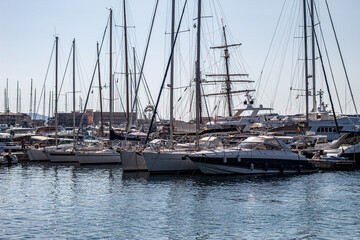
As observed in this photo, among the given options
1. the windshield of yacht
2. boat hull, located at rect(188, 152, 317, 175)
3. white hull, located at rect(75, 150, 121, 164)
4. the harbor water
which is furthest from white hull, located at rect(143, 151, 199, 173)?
white hull, located at rect(75, 150, 121, 164)

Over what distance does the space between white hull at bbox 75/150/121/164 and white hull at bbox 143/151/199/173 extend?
13718 mm

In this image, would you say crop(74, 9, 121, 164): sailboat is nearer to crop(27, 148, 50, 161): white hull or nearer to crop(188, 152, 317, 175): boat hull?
crop(27, 148, 50, 161): white hull

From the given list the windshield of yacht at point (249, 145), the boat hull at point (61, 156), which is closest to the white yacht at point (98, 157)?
the boat hull at point (61, 156)

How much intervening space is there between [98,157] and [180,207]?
28002mm

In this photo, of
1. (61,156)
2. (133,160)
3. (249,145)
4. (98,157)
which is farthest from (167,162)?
(61,156)

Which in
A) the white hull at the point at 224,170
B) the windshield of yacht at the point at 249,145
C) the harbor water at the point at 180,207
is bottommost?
the harbor water at the point at 180,207

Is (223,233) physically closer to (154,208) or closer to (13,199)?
(154,208)

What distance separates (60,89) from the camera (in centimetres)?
6431

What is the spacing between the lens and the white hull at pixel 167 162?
4028cm

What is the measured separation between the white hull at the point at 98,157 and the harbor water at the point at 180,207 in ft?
39.0

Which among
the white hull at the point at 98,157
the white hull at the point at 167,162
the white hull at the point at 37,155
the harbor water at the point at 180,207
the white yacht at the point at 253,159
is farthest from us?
the white hull at the point at 37,155

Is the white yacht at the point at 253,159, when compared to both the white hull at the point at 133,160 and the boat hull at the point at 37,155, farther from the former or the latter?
the boat hull at the point at 37,155

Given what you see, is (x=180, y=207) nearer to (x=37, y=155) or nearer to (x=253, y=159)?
(x=253, y=159)

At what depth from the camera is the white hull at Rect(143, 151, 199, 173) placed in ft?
132
